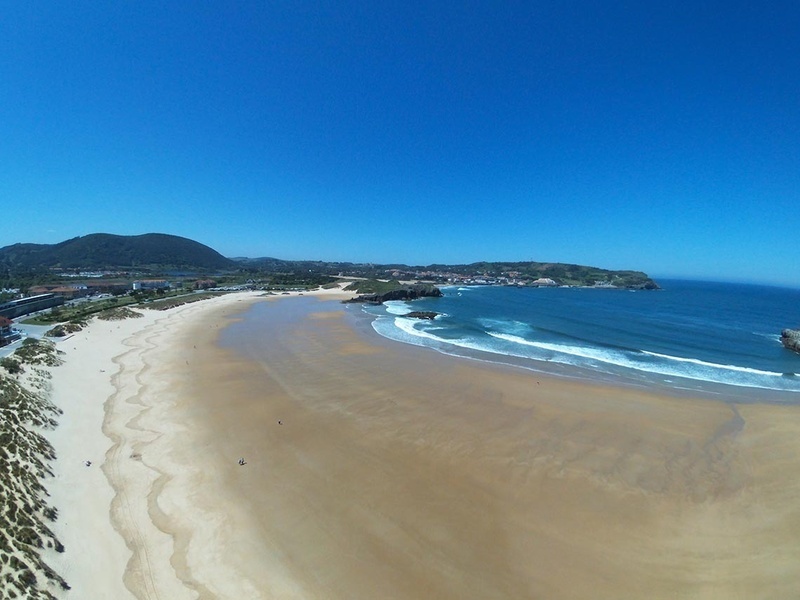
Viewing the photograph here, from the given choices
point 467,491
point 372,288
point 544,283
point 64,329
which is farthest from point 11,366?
point 544,283

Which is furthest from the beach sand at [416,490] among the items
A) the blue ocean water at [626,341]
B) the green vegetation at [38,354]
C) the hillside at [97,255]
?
the hillside at [97,255]

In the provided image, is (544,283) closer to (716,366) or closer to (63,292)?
(716,366)

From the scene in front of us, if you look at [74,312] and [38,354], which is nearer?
[38,354]

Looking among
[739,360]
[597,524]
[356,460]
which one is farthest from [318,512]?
[739,360]

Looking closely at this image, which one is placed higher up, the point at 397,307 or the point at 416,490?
the point at 397,307

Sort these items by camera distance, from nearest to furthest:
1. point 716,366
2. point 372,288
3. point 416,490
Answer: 1. point 416,490
2. point 716,366
3. point 372,288

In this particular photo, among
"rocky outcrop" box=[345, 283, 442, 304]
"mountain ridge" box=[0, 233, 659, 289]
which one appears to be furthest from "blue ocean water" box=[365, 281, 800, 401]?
"mountain ridge" box=[0, 233, 659, 289]

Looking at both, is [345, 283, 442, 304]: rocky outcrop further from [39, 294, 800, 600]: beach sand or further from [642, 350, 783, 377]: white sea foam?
[642, 350, 783, 377]: white sea foam
